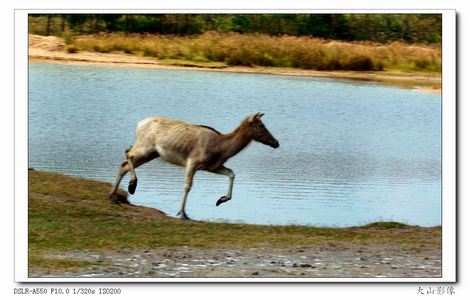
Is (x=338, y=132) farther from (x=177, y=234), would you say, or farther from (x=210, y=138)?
(x=177, y=234)

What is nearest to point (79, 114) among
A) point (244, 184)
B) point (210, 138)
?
point (244, 184)

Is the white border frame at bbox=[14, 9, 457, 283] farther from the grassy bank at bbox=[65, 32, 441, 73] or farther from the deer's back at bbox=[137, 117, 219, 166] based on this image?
the grassy bank at bbox=[65, 32, 441, 73]

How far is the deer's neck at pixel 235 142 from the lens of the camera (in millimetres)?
19906

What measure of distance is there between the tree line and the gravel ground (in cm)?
1409

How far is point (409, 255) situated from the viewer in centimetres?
1653

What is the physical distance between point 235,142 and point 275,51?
16042mm

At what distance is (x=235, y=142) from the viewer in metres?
20.0

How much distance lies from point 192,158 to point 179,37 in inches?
578

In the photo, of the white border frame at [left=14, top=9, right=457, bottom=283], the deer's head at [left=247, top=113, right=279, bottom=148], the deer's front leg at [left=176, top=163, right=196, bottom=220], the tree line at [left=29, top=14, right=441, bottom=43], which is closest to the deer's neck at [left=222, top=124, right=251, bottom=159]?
the deer's head at [left=247, top=113, right=279, bottom=148]

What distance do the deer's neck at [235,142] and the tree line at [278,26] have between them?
992 centimetres

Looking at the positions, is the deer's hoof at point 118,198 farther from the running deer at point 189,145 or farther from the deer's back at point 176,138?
the deer's back at point 176,138

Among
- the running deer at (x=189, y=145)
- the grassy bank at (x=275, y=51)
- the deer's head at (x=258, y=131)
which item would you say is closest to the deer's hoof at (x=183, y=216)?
the running deer at (x=189, y=145)
